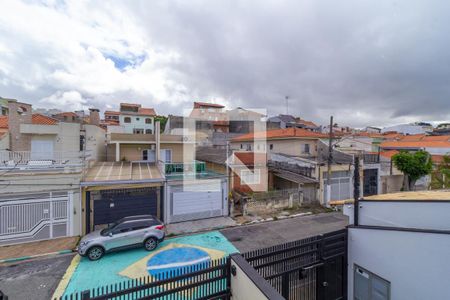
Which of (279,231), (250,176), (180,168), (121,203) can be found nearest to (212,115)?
(250,176)

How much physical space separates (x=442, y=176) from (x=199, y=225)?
2663 centimetres

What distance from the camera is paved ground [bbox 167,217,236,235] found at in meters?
11.4

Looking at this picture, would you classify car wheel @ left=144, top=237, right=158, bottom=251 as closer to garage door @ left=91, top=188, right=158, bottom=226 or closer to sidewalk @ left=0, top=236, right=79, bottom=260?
garage door @ left=91, top=188, right=158, bottom=226

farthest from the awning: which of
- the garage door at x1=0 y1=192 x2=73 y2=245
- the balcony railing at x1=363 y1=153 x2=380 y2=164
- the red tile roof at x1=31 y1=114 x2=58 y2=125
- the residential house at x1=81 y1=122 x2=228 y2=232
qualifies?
the red tile roof at x1=31 y1=114 x2=58 y2=125

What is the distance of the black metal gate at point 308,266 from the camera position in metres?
5.54

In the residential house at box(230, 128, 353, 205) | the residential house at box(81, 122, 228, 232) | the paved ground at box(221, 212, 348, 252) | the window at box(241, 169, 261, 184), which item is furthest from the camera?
the window at box(241, 169, 261, 184)

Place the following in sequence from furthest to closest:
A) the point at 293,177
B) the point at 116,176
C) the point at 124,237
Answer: the point at 293,177 → the point at 116,176 → the point at 124,237

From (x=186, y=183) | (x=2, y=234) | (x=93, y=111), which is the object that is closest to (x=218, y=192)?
(x=186, y=183)

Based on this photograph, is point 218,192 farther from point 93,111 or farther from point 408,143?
point 408,143

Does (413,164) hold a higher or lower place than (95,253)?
higher

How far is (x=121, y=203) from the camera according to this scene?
36.9 ft

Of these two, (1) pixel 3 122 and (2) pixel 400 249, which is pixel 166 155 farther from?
(2) pixel 400 249

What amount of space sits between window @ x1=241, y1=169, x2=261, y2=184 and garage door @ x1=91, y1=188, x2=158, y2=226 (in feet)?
24.7

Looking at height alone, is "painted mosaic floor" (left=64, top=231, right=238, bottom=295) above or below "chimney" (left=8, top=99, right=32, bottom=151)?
below
